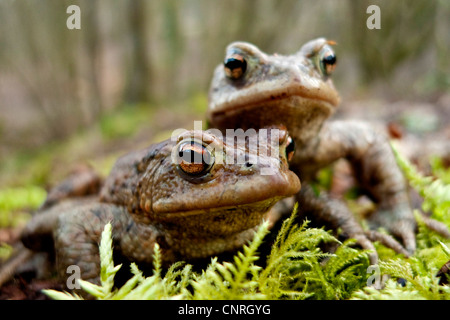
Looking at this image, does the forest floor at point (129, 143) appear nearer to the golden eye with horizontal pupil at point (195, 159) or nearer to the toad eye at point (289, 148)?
the golden eye with horizontal pupil at point (195, 159)

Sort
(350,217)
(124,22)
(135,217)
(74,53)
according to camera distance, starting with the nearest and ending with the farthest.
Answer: (135,217) < (350,217) < (74,53) < (124,22)

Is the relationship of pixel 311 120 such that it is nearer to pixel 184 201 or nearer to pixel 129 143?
pixel 184 201

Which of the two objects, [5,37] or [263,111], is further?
[5,37]

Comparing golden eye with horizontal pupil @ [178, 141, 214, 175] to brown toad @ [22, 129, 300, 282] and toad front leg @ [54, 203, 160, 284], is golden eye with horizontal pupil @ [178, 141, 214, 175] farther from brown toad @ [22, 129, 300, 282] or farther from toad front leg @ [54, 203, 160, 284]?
toad front leg @ [54, 203, 160, 284]

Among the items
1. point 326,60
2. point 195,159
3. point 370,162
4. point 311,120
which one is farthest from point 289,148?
point 370,162

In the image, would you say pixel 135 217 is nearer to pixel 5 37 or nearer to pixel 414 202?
pixel 414 202
